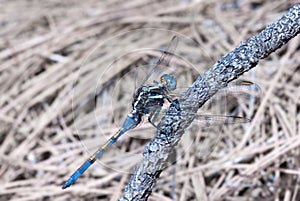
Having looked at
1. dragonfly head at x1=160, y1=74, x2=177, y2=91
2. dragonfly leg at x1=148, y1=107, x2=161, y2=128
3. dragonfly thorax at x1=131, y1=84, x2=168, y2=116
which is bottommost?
dragonfly leg at x1=148, y1=107, x2=161, y2=128

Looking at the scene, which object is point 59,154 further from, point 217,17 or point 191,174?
point 217,17

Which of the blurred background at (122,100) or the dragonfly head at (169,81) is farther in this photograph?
the blurred background at (122,100)

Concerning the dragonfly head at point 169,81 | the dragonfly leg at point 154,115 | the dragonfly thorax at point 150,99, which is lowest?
the dragonfly leg at point 154,115

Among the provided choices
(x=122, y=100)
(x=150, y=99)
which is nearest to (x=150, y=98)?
(x=150, y=99)

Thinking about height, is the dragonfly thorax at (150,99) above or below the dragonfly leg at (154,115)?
above
